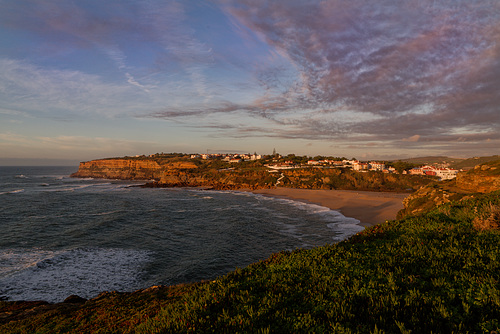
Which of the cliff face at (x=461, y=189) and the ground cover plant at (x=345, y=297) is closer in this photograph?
the ground cover plant at (x=345, y=297)

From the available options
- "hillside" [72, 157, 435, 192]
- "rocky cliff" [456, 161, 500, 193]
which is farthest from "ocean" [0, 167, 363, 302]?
"hillside" [72, 157, 435, 192]

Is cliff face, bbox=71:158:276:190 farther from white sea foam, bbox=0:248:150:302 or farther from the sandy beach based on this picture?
white sea foam, bbox=0:248:150:302

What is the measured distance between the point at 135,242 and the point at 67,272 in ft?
25.7

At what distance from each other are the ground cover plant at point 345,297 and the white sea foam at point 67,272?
199 inches

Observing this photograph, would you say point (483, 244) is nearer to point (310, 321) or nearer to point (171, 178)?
point (310, 321)

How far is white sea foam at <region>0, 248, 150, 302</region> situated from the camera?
15.4 m

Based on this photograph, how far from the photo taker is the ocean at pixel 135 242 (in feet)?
55.9

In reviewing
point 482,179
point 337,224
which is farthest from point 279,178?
point 482,179

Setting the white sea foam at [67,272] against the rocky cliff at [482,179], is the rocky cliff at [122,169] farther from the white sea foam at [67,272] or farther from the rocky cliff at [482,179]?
the rocky cliff at [482,179]

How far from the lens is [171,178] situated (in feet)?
326

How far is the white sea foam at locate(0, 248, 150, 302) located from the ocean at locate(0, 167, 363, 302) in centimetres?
6

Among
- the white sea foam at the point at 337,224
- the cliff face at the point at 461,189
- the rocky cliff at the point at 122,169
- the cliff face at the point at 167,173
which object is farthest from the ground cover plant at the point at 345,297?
the rocky cliff at the point at 122,169

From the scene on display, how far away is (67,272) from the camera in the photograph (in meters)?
18.2

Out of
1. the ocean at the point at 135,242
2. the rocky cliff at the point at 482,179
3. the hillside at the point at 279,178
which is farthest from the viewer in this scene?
the hillside at the point at 279,178
